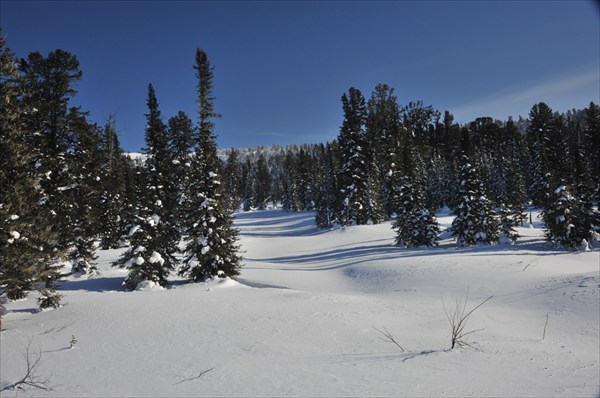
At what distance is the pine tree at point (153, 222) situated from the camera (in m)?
17.4

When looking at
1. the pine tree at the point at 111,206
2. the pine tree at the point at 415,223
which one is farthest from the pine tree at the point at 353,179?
the pine tree at the point at 111,206

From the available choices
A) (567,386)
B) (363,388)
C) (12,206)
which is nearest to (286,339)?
(363,388)

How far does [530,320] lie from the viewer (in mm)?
10945

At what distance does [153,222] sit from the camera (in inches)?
706

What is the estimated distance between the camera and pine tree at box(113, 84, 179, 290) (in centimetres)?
1741

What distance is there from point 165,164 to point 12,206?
8.97m

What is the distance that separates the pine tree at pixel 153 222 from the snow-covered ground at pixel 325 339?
2027 millimetres

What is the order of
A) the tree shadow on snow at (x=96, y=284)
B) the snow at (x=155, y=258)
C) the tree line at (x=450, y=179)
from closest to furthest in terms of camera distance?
the snow at (x=155, y=258) → the tree shadow on snow at (x=96, y=284) → the tree line at (x=450, y=179)

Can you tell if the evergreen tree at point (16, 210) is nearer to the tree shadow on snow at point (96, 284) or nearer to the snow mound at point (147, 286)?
the snow mound at point (147, 286)

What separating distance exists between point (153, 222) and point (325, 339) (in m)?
12.5

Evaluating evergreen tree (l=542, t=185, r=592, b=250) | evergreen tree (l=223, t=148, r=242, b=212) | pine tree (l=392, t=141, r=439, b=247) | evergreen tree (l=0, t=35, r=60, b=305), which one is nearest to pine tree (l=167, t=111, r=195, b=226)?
evergreen tree (l=223, t=148, r=242, b=212)

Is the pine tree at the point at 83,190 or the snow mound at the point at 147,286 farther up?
the pine tree at the point at 83,190

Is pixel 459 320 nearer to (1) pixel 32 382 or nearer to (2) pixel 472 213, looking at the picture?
(1) pixel 32 382

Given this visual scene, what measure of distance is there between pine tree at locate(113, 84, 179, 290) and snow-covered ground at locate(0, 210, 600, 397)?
2027mm
